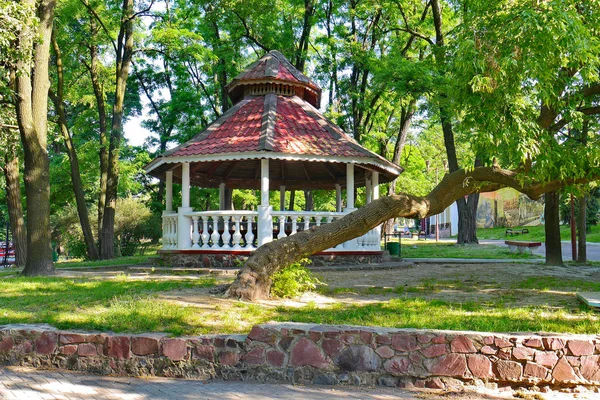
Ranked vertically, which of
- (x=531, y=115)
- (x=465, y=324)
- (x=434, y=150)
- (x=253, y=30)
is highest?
(x=253, y=30)

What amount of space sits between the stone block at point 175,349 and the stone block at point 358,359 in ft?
5.65

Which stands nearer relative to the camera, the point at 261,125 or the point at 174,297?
the point at 174,297

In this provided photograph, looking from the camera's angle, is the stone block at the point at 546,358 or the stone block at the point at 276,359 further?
the stone block at the point at 276,359

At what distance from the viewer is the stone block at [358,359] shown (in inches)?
224

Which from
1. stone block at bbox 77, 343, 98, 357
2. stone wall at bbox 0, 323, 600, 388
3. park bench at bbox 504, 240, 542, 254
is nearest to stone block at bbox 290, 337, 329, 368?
stone wall at bbox 0, 323, 600, 388

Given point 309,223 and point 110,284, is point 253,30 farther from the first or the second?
point 110,284

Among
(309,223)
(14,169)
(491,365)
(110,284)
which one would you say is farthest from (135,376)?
(14,169)

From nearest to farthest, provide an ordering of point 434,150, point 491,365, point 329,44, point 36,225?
point 491,365, point 36,225, point 329,44, point 434,150

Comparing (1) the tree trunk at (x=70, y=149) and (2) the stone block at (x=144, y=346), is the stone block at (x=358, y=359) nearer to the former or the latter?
(2) the stone block at (x=144, y=346)

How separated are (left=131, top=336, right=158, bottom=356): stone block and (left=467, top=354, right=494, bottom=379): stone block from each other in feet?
11.3

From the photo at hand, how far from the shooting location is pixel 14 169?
1780 cm

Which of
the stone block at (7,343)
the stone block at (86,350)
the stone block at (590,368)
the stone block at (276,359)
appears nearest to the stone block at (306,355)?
the stone block at (276,359)

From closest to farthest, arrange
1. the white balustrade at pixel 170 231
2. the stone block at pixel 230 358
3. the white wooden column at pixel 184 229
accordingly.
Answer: the stone block at pixel 230 358, the white wooden column at pixel 184 229, the white balustrade at pixel 170 231

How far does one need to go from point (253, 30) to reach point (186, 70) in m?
3.76
